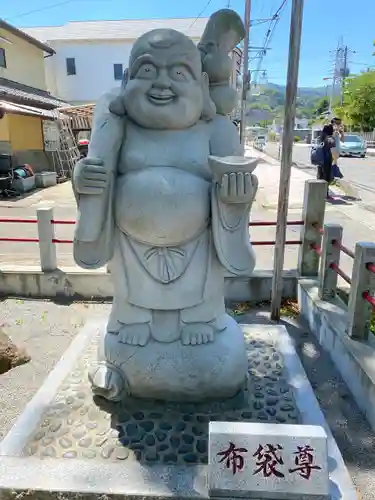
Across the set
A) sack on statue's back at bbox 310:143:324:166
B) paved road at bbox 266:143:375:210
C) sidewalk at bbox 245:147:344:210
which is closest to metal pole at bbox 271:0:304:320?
sidewalk at bbox 245:147:344:210

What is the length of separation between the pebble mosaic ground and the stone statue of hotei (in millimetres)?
101

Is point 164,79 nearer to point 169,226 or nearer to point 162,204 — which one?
point 162,204

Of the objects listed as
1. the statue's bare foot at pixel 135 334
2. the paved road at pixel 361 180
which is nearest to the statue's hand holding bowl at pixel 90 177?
the statue's bare foot at pixel 135 334

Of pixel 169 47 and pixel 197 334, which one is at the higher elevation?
pixel 169 47

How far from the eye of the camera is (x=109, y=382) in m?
2.49

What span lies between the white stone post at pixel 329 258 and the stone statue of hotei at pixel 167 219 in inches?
72.2

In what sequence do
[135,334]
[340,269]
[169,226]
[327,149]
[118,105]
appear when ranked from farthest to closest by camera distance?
[327,149]
[340,269]
[135,334]
[118,105]
[169,226]

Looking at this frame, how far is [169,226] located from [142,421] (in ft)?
3.60

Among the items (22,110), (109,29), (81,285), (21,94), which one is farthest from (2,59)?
(81,285)

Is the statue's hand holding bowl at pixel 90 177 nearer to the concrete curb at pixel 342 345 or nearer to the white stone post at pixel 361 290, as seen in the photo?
the white stone post at pixel 361 290

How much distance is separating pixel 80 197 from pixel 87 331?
153 cm

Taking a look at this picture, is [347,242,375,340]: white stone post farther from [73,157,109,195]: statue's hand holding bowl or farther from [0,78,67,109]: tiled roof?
[0,78,67,109]: tiled roof

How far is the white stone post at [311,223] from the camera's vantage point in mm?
4599

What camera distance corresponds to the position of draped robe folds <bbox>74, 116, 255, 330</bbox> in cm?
229
